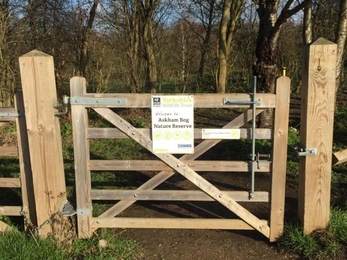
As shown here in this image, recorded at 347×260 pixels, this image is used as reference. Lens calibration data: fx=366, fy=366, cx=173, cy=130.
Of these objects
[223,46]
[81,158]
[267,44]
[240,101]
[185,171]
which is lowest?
[185,171]

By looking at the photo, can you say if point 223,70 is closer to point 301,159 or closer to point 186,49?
point 186,49

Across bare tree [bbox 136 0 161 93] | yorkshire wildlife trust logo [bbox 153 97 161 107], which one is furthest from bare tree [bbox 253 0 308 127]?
bare tree [bbox 136 0 161 93]

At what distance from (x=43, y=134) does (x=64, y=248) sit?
3.93ft

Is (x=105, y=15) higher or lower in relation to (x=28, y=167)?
higher

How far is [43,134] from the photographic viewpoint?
381 centimetres

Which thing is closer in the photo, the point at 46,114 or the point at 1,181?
the point at 46,114

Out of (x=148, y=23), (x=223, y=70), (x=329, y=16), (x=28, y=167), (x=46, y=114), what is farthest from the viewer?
(x=329, y=16)

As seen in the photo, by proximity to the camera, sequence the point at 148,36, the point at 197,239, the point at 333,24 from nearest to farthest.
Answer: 1. the point at 197,239
2. the point at 148,36
3. the point at 333,24

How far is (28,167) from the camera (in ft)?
13.2

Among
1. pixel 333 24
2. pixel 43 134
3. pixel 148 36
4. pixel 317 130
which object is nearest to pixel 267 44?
pixel 317 130

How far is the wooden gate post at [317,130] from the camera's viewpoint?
356 centimetres

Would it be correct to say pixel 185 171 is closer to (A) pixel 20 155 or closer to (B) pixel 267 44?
(A) pixel 20 155

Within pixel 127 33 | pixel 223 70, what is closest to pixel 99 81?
pixel 127 33

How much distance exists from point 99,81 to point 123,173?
635 centimetres
